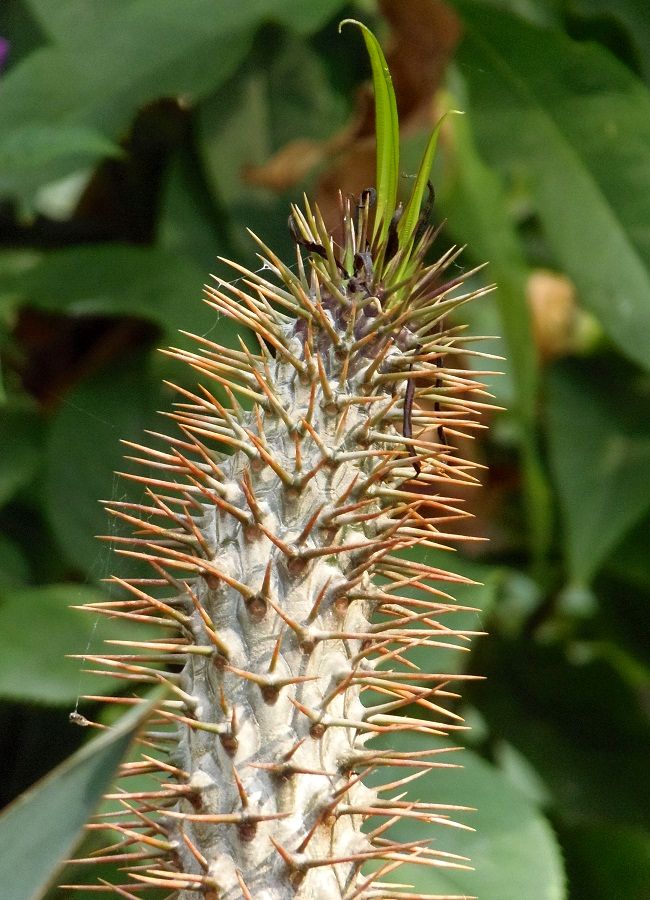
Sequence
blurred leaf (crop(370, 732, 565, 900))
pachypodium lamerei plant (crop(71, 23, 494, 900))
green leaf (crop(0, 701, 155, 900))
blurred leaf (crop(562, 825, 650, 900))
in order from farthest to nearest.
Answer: blurred leaf (crop(562, 825, 650, 900)) < blurred leaf (crop(370, 732, 565, 900)) < pachypodium lamerei plant (crop(71, 23, 494, 900)) < green leaf (crop(0, 701, 155, 900))

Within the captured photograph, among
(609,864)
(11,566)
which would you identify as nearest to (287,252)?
(11,566)

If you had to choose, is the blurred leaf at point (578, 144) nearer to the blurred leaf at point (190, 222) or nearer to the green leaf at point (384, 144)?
the blurred leaf at point (190, 222)

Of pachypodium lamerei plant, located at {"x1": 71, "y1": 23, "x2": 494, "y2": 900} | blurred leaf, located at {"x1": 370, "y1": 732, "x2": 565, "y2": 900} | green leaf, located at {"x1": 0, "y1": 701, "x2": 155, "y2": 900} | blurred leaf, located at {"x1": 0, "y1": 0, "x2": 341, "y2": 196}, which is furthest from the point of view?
blurred leaf, located at {"x1": 0, "y1": 0, "x2": 341, "y2": 196}

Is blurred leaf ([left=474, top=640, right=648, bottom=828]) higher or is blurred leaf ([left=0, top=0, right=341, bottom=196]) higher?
blurred leaf ([left=0, top=0, right=341, bottom=196])

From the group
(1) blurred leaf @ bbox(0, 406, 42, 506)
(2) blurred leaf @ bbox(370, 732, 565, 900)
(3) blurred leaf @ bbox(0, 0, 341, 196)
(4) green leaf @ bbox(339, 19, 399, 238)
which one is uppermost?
(3) blurred leaf @ bbox(0, 0, 341, 196)

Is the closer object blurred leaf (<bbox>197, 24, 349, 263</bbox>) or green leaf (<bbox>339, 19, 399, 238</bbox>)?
green leaf (<bbox>339, 19, 399, 238</bbox>)

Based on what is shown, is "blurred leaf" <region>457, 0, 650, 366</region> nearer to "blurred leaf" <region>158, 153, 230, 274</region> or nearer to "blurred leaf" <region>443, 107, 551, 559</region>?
"blurred leaf" <region>443, 107, 551, 559</region>

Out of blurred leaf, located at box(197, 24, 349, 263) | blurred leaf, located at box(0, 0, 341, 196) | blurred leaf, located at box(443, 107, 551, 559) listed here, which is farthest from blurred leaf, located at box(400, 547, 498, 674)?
blurred leaf, located at box(0, 0, 341, 196)
